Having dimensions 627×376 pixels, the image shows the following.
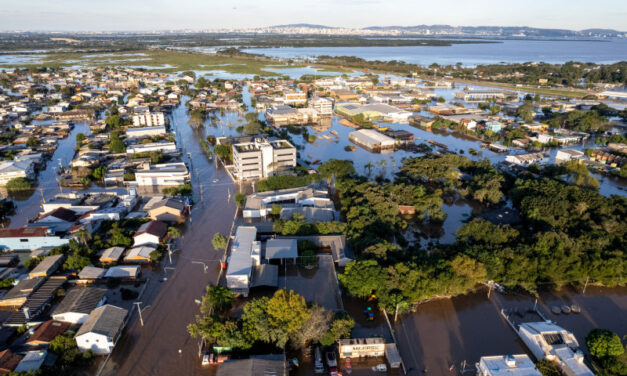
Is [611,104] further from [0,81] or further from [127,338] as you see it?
[0,81]

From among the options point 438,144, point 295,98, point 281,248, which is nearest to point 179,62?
point 295,98

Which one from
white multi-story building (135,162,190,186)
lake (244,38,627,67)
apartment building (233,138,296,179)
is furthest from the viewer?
lake (244,38,627,67)

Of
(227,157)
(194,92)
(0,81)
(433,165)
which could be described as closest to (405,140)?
(433,165)

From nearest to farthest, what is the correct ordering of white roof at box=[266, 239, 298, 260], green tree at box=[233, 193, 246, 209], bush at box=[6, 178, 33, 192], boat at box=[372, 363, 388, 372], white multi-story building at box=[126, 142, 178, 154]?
boat at box=[372, 363, 388, 372] < white roof at box=[266, 239, 298, 260] < green tree at box=[233, 193, 246, 209] < bush at box=[6, 178, 33, 192] < white multi-story building at box=[126, 142, 178, 154]

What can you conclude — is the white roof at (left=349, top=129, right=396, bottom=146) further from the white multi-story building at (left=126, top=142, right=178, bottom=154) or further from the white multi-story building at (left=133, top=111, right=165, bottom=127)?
the white multi-story building at (left=133, top=111, right=165, bottom=127)

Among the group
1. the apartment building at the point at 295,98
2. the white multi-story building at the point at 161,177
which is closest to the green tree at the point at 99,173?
the white multi-story building at the point at 161,177

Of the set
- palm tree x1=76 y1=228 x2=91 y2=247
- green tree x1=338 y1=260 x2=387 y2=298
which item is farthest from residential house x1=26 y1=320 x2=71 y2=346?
green tree x1=338 y1=260 x2=387 y2=298
